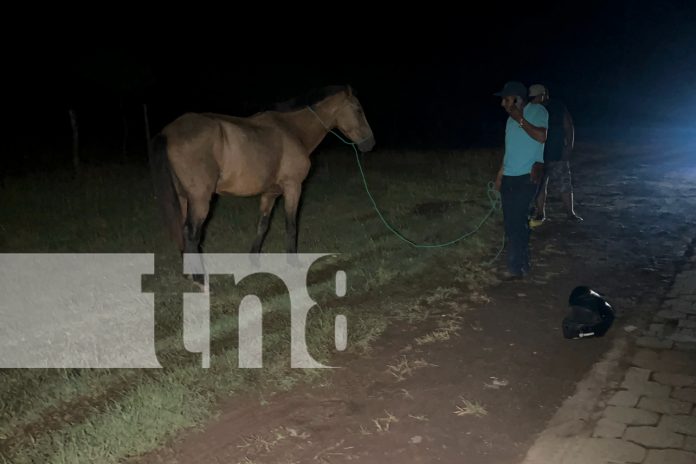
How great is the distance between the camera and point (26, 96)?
2495 centimetres

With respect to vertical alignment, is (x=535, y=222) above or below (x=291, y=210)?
below

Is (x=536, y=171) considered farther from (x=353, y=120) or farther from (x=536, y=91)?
(x=353, y=120)

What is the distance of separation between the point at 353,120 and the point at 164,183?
2394 millimetres

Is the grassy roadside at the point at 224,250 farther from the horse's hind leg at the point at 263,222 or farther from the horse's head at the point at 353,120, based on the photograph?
the horse's head at the point at 353,120

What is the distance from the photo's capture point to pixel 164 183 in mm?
5688

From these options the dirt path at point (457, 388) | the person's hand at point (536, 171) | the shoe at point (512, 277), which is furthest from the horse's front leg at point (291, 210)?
the person's hand at point (536, 171)

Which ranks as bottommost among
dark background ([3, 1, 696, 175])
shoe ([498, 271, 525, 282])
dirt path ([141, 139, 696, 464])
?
dirt path ([141, 139, 696, 464])

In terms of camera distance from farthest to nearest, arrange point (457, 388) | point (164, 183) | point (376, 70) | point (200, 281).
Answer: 1. point (376, 70)
2. point (200, 281)
3. point (164, 183)
4. point (457, 388)

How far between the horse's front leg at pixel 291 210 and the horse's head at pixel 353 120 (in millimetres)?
947

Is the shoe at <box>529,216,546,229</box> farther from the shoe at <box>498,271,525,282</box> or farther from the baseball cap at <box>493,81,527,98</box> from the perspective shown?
the baseball cap at <box>493,81,527,98</box>

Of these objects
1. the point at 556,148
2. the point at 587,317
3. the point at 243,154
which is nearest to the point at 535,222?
→ the point at 556,148

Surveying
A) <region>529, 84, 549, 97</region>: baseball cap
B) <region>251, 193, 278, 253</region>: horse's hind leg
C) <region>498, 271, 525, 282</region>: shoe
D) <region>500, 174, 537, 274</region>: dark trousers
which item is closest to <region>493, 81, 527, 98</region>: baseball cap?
<region>500, 174, 537, 274</region>: dark trousers

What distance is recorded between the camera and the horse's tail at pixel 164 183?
5.66 meters

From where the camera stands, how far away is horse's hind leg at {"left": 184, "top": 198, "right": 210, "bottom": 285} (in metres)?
5.87
